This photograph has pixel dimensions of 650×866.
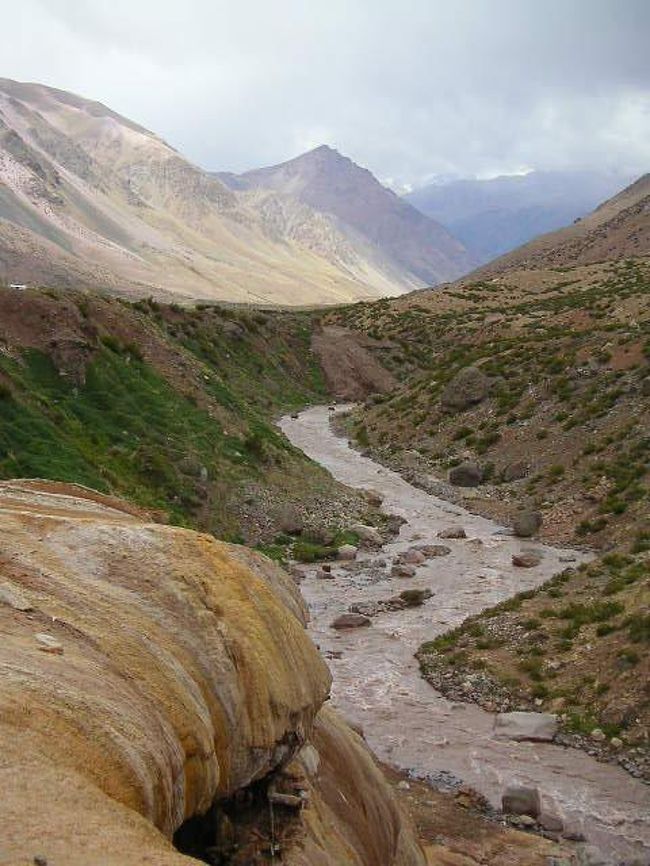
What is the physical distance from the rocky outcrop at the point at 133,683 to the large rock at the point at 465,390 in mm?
39587

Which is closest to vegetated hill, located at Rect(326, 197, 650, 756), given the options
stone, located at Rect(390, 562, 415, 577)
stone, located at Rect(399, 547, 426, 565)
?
stone, located at Rect(390, 562, 415, 577)

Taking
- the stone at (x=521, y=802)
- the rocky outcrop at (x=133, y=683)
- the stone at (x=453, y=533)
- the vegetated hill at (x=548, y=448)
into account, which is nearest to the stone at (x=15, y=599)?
the rocky outcrop at (x=133, y=683)

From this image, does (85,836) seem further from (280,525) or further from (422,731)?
(280,525)

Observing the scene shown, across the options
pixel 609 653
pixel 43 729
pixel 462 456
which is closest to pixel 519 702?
pixel 609 653

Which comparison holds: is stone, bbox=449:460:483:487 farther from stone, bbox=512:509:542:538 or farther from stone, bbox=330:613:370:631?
stone, bbox=330:613:370:631

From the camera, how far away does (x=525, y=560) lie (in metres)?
28.7

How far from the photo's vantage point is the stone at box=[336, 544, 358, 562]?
29359mm

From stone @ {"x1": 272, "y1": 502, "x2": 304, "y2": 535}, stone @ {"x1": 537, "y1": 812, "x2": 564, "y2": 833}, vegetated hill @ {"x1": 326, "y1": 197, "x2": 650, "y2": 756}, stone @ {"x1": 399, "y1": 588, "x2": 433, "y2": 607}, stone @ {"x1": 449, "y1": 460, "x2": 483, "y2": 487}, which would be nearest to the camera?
stone @ {"x1": 537, "y1": 812, "x2": 564, "y2": 833}

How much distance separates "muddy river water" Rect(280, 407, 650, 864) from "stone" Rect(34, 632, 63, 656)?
1098 cm

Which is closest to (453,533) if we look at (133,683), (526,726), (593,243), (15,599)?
(526,726)

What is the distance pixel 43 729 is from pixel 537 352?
49412 millimetres

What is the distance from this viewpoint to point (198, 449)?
1257 inches

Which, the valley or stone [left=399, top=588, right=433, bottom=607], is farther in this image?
stone [left=399, top=588, right=433, bottom=607]

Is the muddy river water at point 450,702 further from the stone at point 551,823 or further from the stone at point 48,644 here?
the stone at point 48,644
